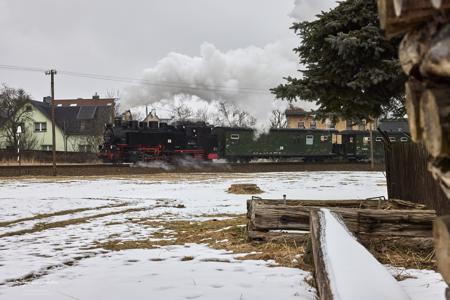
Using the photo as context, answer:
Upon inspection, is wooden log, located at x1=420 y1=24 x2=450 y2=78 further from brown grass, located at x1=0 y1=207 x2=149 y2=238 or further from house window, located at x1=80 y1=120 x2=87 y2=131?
house window, located at x1=80 y1=120 x2=87 y2=131

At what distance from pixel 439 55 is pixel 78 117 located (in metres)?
65.8

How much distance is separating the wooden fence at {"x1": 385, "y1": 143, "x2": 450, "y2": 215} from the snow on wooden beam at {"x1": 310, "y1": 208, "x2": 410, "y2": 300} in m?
2.80

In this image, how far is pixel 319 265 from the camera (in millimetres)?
3646

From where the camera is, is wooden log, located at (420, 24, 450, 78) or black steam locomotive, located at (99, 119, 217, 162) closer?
wooden log, located at (420, 24, 450, 78)

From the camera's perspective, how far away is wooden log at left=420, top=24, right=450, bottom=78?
1586 mm

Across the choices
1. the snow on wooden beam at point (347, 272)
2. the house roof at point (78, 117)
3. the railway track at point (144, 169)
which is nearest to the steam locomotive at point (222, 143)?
the railway track at point (144, 169)

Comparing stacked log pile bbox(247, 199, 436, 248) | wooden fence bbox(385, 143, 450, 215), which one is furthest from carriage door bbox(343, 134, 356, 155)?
stacked log pile bbox(247, 199, 436, 248)

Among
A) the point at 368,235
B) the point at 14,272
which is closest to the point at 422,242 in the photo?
the point at 368,235

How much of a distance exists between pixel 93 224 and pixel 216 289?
5.67 m

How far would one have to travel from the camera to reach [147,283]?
15.0ft

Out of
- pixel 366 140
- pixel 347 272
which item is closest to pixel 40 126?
pixel 366 140

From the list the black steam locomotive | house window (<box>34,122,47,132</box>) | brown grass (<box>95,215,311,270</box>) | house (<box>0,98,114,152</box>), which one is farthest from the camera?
house window (<box>34,122,47,132</box>)

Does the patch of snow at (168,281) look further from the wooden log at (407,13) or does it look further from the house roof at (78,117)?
the house roof at (78,117)

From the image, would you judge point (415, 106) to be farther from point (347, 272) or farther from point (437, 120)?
point (347, 272)
